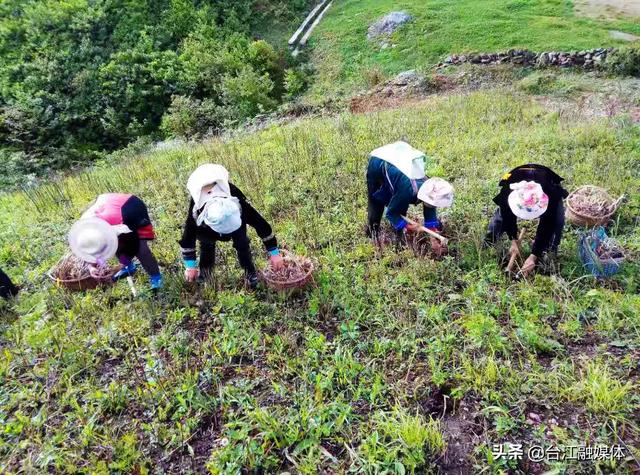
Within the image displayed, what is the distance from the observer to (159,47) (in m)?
14.8

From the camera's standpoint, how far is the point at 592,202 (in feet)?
14.3

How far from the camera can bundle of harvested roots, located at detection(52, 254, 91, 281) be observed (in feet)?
13.0

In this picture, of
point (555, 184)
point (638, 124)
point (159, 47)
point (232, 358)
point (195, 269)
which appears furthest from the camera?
point (159, 47)

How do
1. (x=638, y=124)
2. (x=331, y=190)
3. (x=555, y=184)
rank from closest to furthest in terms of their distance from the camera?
(x=555, y=184) < (x=331, y=190) < (x=638, y=124)

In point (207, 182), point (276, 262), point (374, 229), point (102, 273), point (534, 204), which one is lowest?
point (374, 229)

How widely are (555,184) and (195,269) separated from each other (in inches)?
118

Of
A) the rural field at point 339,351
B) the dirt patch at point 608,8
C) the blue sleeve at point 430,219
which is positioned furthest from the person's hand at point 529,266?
the dirt patch at point 608,8

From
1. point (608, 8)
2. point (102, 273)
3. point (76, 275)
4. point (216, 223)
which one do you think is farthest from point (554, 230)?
point (608, 8)

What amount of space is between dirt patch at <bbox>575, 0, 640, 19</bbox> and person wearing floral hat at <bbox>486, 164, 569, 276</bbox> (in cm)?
1447

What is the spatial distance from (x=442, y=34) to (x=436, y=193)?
12.5 metres

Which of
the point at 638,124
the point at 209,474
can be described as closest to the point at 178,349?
the point at 209,474

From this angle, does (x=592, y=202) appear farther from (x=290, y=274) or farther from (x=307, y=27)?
(x=307, y=27)

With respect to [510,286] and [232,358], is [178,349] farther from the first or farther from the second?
[510,286]

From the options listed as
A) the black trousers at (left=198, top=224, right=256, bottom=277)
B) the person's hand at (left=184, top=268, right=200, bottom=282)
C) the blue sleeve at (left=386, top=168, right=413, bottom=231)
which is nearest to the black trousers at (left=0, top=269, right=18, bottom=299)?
the person's hand at (left=184, top=268, right=200, bottom=282)
